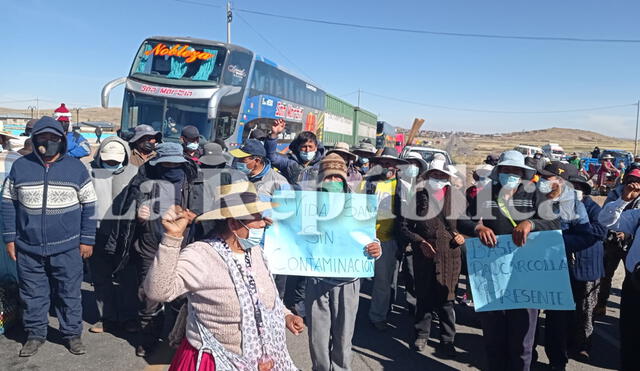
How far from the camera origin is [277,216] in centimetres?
333

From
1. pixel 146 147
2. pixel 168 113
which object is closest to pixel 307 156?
pixel 146 147

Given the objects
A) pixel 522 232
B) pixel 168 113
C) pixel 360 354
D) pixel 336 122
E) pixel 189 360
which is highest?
pixel 336 122

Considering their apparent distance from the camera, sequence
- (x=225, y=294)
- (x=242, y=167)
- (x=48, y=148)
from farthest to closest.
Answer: (x=242, y=167) → (x=48, y=148) → (x=225, y=294)

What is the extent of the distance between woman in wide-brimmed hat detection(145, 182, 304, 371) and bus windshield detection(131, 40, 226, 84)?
10.2 meters

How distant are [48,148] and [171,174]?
1.02 meters

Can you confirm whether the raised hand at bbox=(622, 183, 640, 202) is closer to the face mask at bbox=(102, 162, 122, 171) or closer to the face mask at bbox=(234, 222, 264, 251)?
the face mask at bbox=(234, 222, 264, 251)

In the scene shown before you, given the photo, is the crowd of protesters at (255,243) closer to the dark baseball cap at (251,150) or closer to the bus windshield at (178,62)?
the dark baseball cap at (251,150)

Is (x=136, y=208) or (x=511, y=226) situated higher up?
(x=511, y=226)

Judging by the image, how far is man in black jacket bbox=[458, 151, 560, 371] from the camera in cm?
332

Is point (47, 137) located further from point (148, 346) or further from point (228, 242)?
point (228, 242)

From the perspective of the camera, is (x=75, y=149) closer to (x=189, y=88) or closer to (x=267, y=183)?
(x=267, y=183)

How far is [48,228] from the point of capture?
3.83 m

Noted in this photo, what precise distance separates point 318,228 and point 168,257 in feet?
5.13

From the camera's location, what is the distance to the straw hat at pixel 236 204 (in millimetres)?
2205
